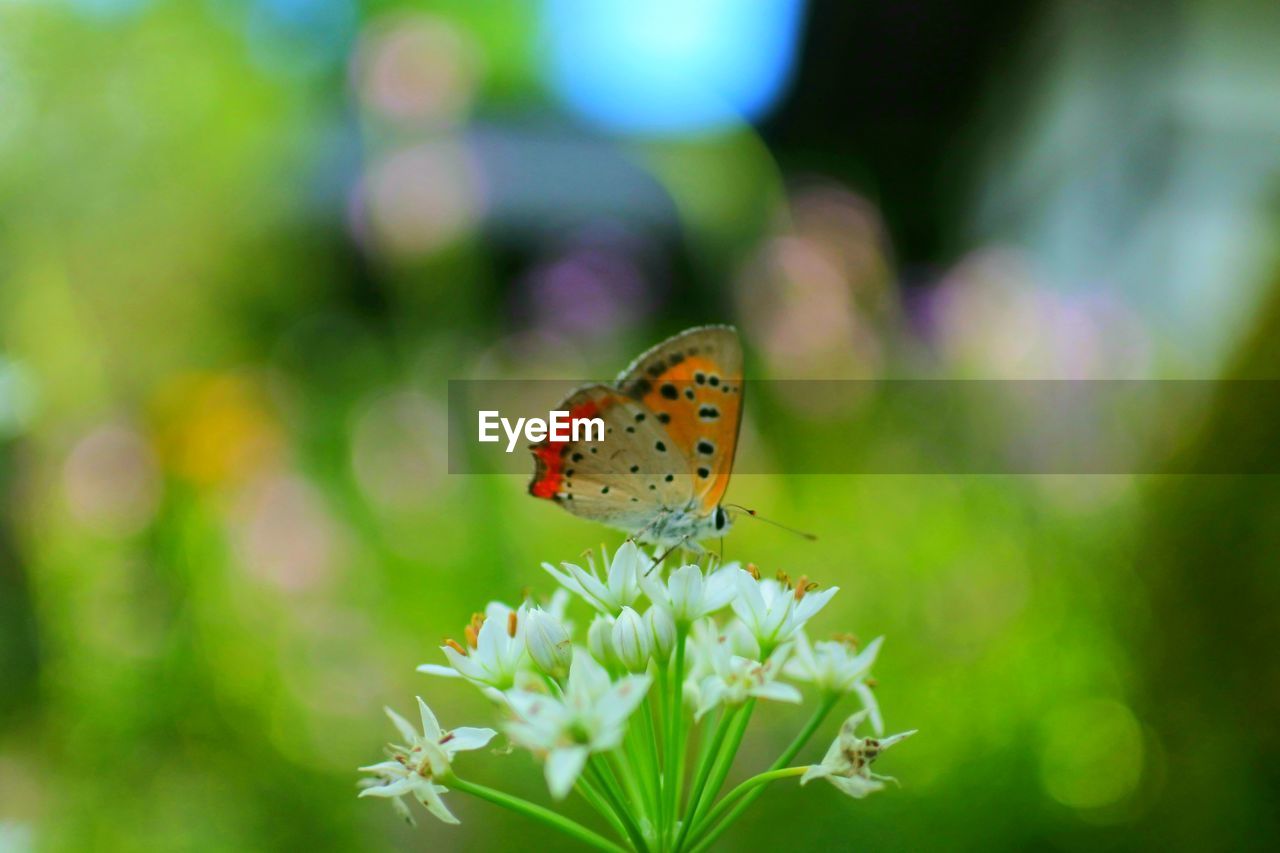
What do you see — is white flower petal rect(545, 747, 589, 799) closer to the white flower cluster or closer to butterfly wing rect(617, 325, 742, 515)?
the white flower cluster

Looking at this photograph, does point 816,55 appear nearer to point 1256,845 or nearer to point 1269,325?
point 1269,325

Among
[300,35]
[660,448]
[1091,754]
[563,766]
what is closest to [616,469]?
[660,448]

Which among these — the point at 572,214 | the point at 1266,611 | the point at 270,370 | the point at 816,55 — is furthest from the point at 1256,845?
the point at 572,214

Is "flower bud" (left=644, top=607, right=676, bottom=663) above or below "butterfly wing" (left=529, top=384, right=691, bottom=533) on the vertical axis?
below

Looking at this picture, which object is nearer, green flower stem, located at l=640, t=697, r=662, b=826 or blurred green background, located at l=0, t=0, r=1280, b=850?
green flower stem, located at l=640, t=697, r=662, b=826

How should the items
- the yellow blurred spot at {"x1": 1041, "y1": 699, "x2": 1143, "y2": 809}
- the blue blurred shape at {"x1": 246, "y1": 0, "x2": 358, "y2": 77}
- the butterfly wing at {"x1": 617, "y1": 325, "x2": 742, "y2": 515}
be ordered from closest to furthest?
1. the butterfly wing at {"x1": 617, "y1": 325, "x2": 742, "y2": 515}
2. the yellow blurred spot at {"x1": 1041, "y1": 699, "x2": 1143, "y2": 809}
3. the blue blurred shape at {"x1": 246, "y1": 0, "x2": 358, "y2": 77}

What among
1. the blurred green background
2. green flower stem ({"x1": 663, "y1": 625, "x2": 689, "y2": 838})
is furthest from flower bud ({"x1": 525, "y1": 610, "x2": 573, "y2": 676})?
the blurred green background

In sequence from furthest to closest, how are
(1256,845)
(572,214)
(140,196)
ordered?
(572,214) → (140,196) → (1256,845)
